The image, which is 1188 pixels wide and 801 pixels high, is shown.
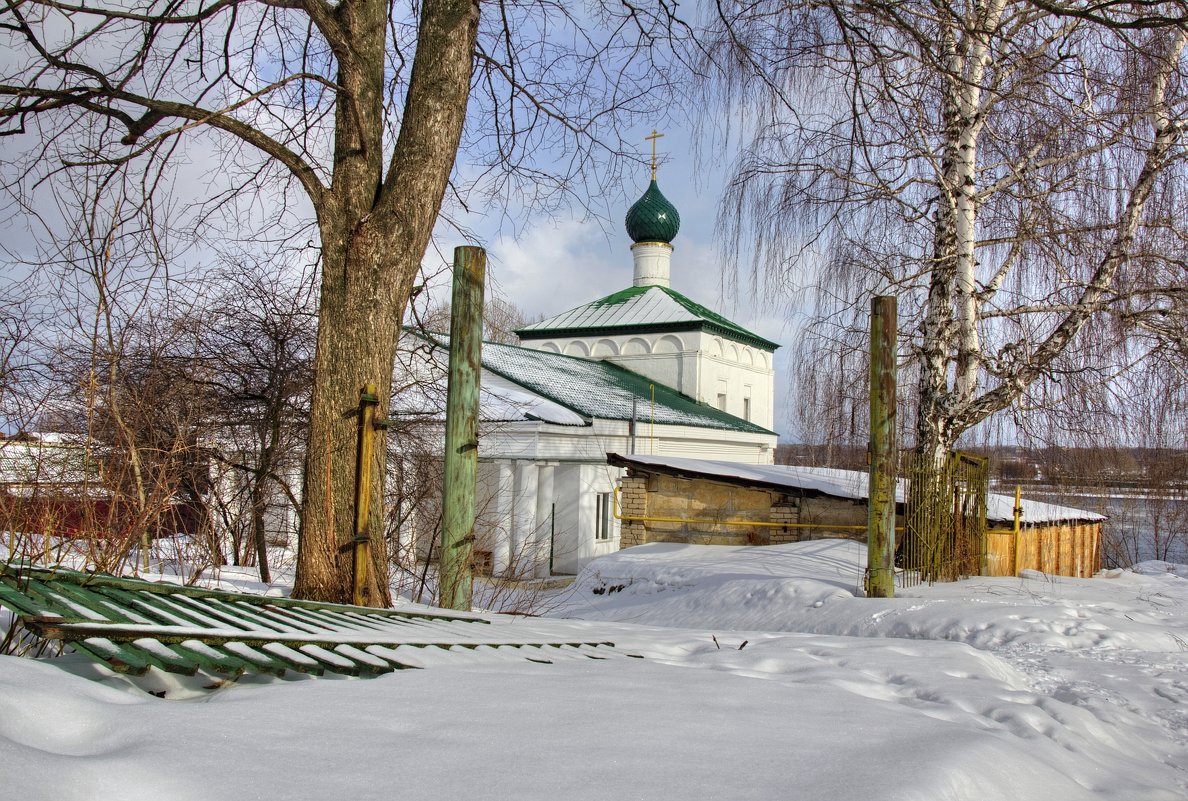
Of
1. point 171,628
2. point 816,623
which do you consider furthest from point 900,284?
point 171,628

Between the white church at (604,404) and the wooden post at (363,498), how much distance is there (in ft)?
22.7

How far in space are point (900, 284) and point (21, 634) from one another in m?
9.36

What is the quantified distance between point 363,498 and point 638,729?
3060 millimetres

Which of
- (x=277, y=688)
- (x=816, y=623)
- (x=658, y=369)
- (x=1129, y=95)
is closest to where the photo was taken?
(x=277, y=688)

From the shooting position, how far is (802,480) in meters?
15.5

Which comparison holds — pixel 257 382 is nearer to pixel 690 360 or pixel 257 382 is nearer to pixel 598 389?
pixel 598 389

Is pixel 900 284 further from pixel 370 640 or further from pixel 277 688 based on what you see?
pixel 277 688

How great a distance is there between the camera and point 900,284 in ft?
34.3

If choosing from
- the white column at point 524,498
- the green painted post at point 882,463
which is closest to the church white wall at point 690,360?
the white column at point 524,498

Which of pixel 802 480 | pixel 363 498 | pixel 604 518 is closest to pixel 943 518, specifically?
pixel 802 480

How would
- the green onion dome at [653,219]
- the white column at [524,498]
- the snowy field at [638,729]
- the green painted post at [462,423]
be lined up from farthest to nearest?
the green onion dome at [653,219] < the white column at [524,498] < the green painted post at [462,423] < the snowy field at [638,729]

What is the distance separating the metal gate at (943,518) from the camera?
33.5 ft

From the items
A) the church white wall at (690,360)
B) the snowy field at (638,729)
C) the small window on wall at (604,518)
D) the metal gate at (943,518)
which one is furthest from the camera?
Answer: the church white wall at (690,360)

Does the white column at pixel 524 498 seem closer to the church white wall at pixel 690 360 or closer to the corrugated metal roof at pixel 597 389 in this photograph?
the corrugated metal roof at pixel 597 389
